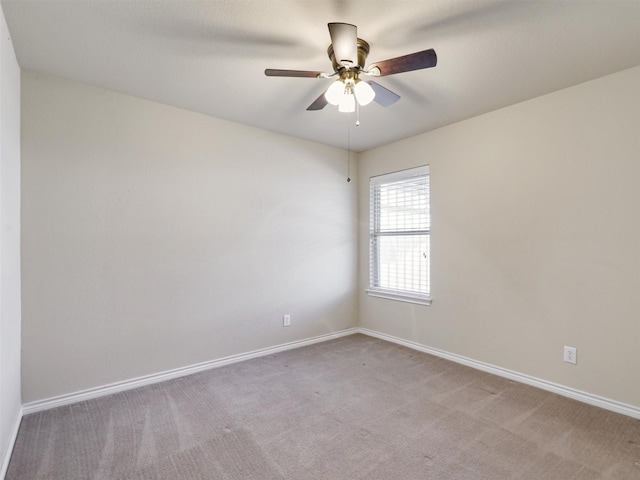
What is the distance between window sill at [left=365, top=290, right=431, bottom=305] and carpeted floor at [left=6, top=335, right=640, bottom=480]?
84 centimetres

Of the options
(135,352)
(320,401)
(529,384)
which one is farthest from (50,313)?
(529,384)

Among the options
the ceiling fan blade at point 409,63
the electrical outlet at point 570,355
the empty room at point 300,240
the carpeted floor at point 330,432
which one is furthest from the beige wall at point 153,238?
the electrical outlet at point 570,355

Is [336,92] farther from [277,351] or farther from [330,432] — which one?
[277,351]

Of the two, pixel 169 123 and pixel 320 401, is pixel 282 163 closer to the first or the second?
pixel 169 123

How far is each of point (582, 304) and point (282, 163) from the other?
3.02 m

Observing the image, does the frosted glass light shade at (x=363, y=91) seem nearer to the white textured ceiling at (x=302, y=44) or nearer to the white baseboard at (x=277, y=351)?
the white textured ceiling at (x=302, y=44)

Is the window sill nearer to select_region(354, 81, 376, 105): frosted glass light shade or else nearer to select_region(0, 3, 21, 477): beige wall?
select_region(354, 81, 376, 105): frosted glass light shade

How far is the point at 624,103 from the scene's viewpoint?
2.32m

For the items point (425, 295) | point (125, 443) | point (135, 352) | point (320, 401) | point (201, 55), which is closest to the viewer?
point (125, 443)

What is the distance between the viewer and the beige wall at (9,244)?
1772 mm

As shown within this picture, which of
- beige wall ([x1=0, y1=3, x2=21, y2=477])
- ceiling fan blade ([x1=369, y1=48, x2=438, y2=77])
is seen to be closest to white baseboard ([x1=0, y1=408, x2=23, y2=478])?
beige wall ([x1=0, y1=3, x2=21, y2=477])

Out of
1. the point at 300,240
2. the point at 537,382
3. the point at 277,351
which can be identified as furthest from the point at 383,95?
the point at 277,351

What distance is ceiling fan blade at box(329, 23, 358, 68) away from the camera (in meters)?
1.56

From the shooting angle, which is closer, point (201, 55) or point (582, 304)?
point (201, 55)
